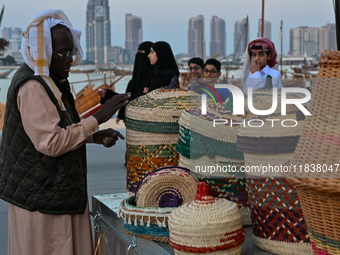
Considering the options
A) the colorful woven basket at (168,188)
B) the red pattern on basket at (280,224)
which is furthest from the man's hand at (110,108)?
the red pattern on basket at (280,224)

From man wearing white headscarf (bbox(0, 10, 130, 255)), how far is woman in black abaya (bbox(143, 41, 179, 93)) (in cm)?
200

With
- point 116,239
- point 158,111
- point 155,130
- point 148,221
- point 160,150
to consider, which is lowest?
point 116,239

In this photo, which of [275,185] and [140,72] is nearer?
[275,185]

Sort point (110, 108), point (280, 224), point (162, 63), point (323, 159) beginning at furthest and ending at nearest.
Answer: point (162, 63), point (110, 108), point (280, 224), point (323, 159)

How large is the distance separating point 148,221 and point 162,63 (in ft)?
8.36

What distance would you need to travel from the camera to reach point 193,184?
2.01m

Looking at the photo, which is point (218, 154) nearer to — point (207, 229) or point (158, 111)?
point (207, 229)

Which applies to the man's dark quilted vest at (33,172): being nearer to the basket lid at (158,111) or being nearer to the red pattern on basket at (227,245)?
the basket lid at (158,111)

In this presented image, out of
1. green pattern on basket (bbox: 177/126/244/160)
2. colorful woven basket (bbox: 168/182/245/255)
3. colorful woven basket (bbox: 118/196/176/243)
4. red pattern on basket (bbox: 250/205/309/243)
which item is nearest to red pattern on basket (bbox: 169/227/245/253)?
colorful woven basket (bbox: 168/182/245/255)

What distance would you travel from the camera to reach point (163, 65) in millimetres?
4348

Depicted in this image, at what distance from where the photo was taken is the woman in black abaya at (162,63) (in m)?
4.27

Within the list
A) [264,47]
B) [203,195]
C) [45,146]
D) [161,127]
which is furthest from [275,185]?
[264,47]

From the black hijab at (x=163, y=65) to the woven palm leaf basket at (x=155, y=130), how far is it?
5.87 ft

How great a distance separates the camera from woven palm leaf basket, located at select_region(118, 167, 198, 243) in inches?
78.4
